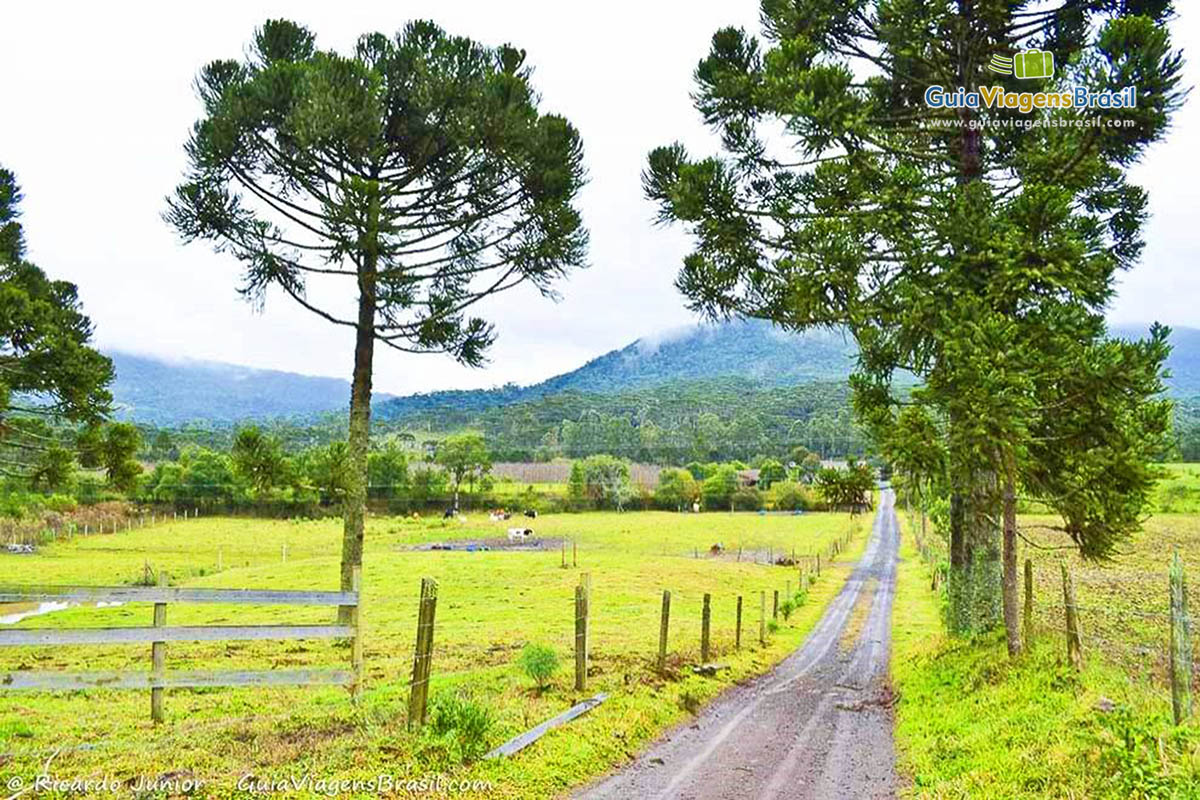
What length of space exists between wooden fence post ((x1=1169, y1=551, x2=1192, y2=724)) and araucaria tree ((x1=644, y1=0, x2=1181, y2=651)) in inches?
117

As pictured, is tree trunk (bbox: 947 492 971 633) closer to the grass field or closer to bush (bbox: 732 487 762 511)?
the grass field

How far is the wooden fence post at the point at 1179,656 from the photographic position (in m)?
6.89

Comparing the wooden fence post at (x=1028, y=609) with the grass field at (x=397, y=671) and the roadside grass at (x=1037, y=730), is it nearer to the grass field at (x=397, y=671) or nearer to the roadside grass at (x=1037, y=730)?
the roadside grass at (x=1037, y=730)

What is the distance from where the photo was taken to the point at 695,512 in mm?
101625

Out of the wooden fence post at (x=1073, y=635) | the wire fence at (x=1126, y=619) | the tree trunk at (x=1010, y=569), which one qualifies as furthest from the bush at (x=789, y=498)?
the wooden fence post at (x=1073, y=635)

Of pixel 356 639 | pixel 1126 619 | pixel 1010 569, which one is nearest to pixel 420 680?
pixel 356 639

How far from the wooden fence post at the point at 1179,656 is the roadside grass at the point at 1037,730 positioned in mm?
199

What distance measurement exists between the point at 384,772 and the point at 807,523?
3300 inches

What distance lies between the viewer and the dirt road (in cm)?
766

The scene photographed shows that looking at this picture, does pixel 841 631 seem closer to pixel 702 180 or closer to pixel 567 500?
pixel 702 180

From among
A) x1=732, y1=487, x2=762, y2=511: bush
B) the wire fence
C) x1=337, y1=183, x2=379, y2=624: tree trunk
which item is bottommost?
x1=732, y1=487, x2=762, y2=511: bush

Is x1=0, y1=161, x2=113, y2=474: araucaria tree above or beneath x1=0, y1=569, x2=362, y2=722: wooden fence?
above

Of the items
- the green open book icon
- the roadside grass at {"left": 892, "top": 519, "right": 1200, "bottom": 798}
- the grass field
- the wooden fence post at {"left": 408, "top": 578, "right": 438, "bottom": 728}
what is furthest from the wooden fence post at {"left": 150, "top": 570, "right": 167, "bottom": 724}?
the green open book icon

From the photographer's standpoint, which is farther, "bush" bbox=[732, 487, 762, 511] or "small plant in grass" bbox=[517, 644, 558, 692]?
"bush" bbox=[732, 487, 762, 511]
